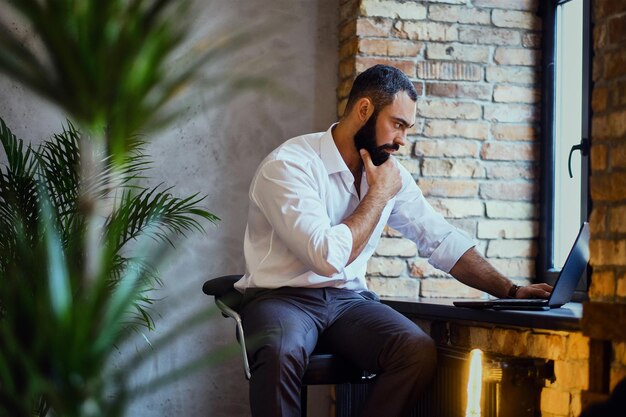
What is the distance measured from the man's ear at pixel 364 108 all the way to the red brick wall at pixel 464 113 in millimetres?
725

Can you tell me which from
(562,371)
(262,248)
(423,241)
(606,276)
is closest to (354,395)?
(423,241)

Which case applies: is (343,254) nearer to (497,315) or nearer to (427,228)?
(497,315)

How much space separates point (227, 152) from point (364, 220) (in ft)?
3.99

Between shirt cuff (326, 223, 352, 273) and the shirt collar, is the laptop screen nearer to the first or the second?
shirt cuff (326, 223, 352, 273)

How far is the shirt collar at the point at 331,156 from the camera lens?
2.96 m

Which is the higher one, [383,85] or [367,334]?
[383,85]

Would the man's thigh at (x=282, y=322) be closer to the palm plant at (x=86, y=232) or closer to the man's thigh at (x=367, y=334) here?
the man's thigh at (x=367, y=334)

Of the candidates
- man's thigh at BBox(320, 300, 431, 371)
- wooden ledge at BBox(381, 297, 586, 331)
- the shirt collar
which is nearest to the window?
wooden ledge at BBox(381, 297, 586, 331)

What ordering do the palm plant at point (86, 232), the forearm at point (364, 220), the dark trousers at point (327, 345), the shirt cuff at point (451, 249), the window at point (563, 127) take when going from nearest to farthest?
the palm plant at point (86, 232)
the dark trousers at point (327, 345)
the forearm at point (364, 220)
the shirt cuff at point (451, 249)
the window at point (563, 127)

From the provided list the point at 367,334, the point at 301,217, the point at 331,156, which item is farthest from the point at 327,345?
the point at 331,156

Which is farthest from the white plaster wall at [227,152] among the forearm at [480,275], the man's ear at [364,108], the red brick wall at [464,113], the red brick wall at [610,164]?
the red brick wall at [610,164]

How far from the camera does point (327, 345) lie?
9.12ft

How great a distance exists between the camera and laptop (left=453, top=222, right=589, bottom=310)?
98.2 inches

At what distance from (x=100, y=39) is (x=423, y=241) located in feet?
8.34
